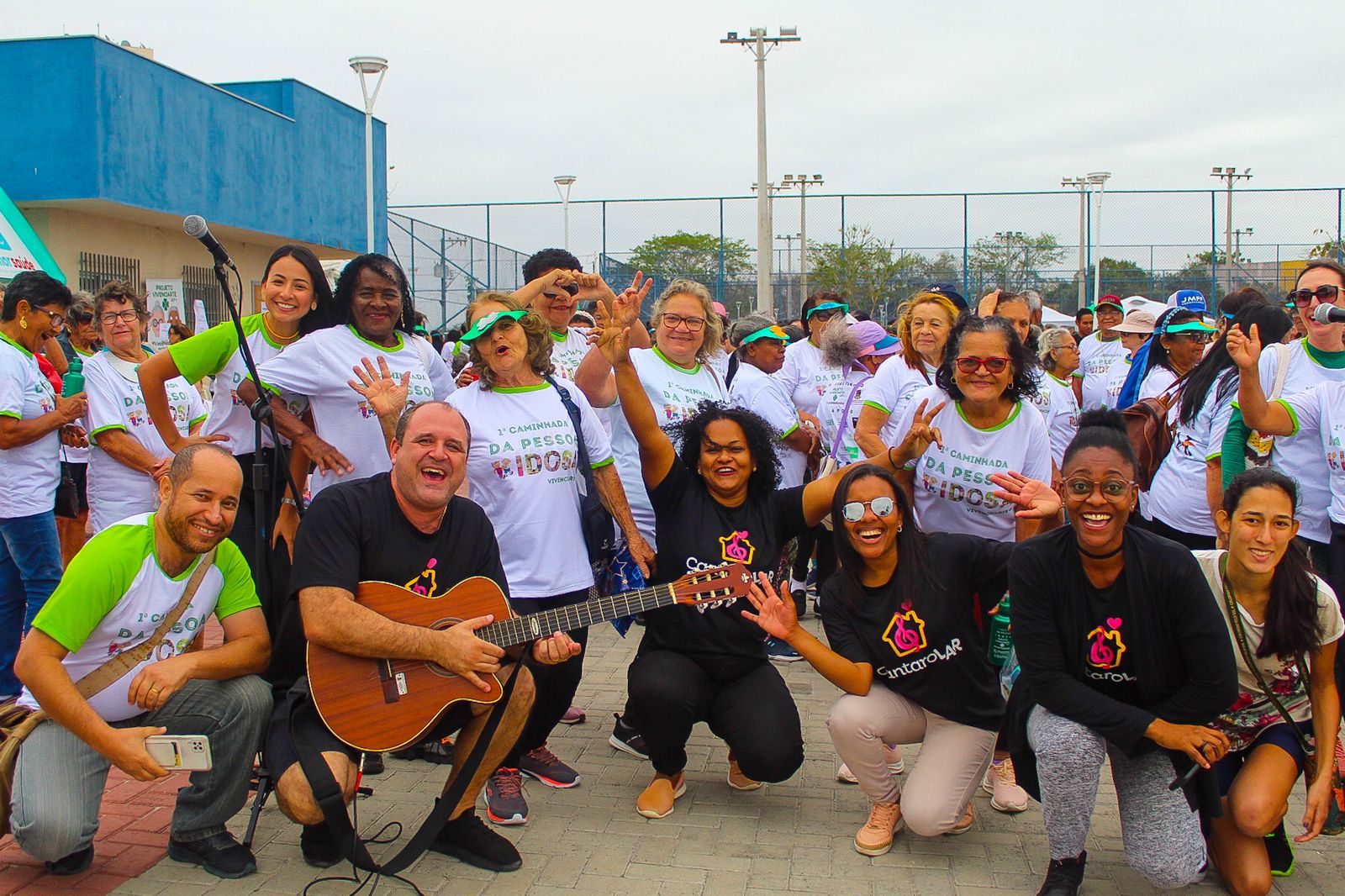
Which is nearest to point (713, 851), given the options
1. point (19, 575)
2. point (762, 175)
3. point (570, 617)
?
point (570, 617)

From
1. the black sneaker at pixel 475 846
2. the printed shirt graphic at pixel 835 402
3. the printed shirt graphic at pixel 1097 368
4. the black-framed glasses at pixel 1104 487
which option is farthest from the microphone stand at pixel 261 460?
the printed shirt graphic at pixel 1097 368

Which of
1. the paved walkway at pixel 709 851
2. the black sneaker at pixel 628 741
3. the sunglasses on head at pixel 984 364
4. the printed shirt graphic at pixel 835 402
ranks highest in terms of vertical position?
the sunglasses on head at pixel 984 364

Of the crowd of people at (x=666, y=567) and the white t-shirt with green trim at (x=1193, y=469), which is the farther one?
the white t-shirt with green trim at (x=1193, y=469)

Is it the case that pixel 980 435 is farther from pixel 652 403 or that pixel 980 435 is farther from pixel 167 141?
pixel 167 141

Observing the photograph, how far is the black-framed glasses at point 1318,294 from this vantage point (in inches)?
177

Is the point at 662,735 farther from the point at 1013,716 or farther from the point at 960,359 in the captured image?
the point at 960,359

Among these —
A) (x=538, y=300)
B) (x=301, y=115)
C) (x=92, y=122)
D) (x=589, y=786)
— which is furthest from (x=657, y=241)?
(x=589, y=786)

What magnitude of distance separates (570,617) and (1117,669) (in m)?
1.75

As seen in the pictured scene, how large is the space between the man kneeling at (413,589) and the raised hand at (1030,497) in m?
1.61

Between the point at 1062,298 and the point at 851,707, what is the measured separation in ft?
66.9

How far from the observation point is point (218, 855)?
3.45m

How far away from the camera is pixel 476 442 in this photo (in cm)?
411

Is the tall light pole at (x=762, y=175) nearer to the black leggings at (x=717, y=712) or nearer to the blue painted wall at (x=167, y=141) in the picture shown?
the blue painted wall at (x=167, y=141)

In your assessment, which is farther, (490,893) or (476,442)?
(476,442)
